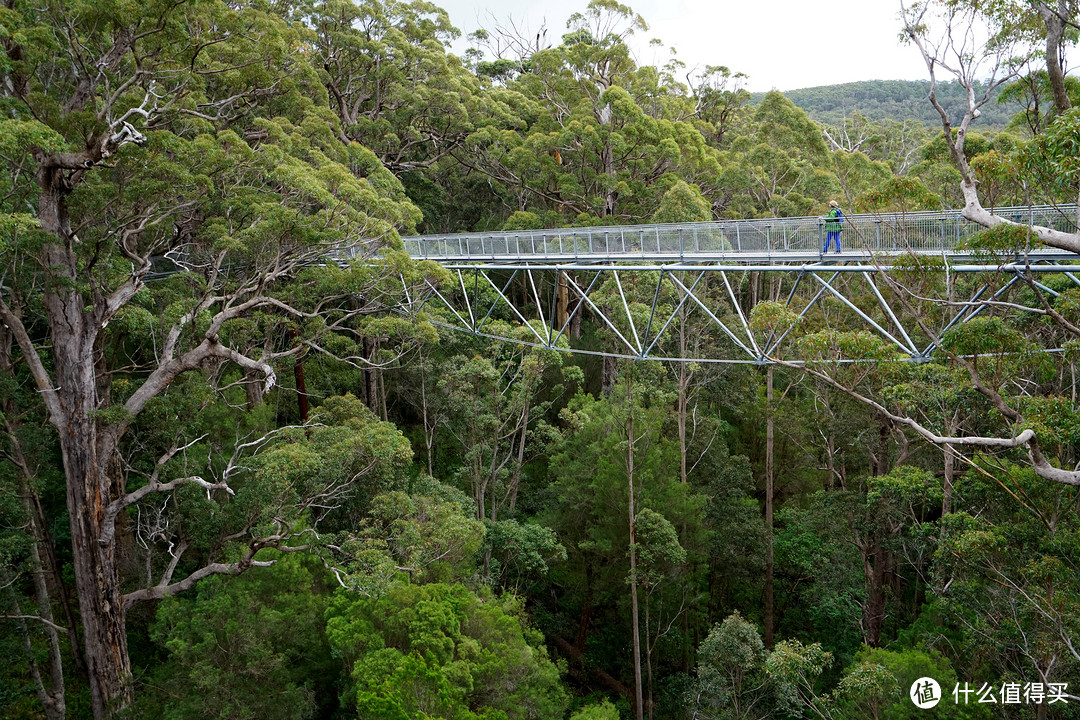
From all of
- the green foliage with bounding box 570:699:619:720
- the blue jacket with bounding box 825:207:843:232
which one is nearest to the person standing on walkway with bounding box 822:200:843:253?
the blue jacket with bounding box 825:207:843:232

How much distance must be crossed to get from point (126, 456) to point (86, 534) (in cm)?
539

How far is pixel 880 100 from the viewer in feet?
233

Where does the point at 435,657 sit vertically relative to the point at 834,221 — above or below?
below

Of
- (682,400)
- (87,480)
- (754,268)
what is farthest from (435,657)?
(682,400)

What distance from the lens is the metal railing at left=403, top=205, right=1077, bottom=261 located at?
934 cm

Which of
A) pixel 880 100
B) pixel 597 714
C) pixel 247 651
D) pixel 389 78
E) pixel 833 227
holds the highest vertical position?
pixel 880 100

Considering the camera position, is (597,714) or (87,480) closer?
(87,480)

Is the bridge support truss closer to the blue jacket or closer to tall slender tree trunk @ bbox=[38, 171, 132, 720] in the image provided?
the blue jacket

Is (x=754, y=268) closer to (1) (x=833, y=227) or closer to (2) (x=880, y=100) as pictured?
(1) (x=833, y=227)

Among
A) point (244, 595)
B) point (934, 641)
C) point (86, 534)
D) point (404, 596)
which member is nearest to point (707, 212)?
point (934, 641)
